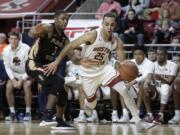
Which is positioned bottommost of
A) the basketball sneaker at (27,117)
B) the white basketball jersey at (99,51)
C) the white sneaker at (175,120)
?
the white sneaker at (175,120)

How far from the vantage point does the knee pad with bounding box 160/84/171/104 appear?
12.3m

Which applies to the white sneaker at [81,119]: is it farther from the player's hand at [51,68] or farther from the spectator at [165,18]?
the player's hand at [51,68]

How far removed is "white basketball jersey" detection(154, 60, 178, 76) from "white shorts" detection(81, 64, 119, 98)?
2776 mm

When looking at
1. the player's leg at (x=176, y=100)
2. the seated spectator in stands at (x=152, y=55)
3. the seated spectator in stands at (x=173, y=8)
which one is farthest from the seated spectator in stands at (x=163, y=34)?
the player's leg at (x=176, y=100)

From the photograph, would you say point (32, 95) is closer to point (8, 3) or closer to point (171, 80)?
point (171, 80)

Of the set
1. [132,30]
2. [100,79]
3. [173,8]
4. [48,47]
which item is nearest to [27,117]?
[132,30]

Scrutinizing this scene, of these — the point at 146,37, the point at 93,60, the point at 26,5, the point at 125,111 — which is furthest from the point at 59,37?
the point at 26,5

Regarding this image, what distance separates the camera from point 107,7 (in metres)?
15.6

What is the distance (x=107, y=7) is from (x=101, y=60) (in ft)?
19.1

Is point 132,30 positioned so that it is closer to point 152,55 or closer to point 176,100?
point 152,55

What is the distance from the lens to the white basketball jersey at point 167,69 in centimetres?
1256

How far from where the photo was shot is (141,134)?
9.02m

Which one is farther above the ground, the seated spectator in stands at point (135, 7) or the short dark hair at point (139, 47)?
the seated spectator in stands at point (135, 7)

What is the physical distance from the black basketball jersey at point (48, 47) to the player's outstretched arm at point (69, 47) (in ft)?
1.25
